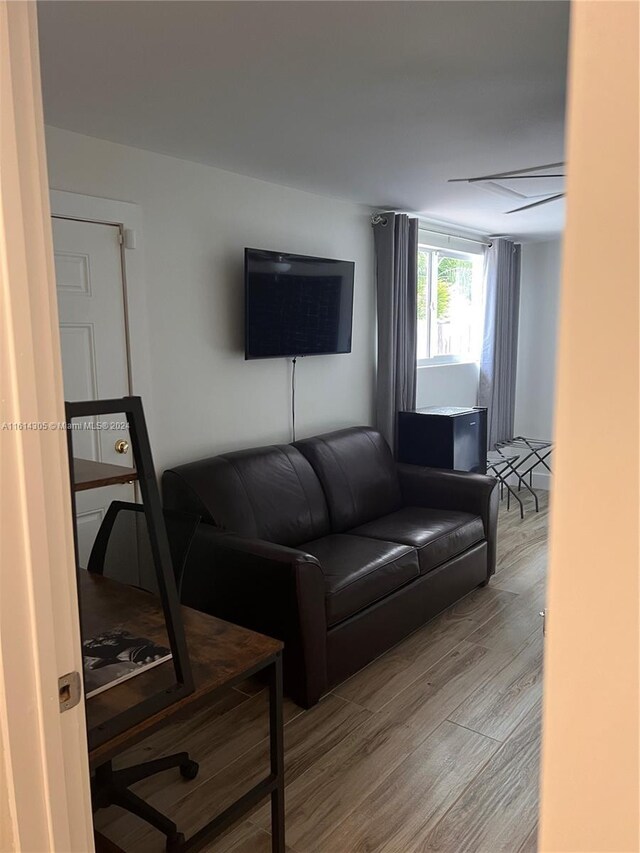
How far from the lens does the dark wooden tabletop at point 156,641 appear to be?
1.30 metres

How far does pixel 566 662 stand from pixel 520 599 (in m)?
3.52

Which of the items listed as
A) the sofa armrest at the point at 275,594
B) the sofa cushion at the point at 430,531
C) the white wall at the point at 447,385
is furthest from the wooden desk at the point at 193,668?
the white wall at the point at 447,385

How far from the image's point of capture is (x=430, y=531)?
3.49 metres

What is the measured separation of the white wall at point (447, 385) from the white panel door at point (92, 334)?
112 inches

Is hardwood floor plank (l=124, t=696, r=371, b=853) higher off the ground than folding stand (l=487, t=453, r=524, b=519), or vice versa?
folding stand (l=487, t=453, r=524, b=519)

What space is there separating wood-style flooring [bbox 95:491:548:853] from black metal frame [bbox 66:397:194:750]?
3.06ft

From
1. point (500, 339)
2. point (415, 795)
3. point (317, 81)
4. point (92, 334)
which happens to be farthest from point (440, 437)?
point (317, 81)

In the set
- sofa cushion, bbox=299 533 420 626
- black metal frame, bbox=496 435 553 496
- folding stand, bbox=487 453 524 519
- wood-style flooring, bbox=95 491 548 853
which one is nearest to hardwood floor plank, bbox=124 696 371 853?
wood-style flooring, bbox=95 491 548 853

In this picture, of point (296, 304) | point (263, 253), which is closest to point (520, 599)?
point (296, 304)

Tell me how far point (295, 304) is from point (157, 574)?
2.58 meters

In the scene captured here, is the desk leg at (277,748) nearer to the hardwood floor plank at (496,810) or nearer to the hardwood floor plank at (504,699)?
the hardwood floor plank at (496,810)

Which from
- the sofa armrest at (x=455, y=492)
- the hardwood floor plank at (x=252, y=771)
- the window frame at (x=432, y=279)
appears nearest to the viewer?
the hardwood floor plank at (x=252, y=771)

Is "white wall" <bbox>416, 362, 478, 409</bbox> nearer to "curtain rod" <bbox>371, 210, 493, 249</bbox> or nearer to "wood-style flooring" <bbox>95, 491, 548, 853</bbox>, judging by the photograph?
"curtain rod" <bbox>371, 210, 493, 249</bbox>

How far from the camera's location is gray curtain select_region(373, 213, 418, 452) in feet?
14.5
